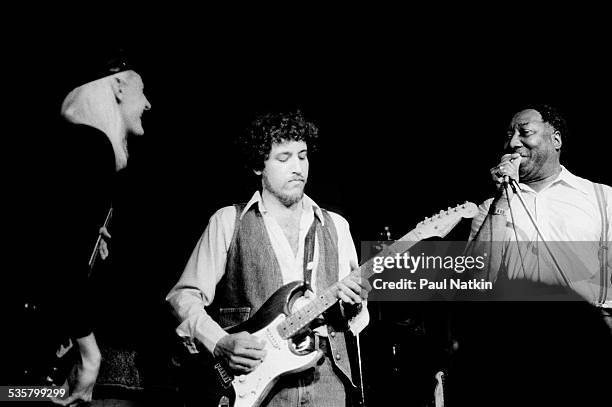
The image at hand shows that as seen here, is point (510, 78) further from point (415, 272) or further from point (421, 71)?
point (415, 272)

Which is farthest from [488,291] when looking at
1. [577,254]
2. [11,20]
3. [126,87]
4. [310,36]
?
[11,20]

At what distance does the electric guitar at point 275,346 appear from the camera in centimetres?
269

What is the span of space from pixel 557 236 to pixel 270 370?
5.25 feet

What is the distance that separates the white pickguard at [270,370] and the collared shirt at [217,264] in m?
0.23

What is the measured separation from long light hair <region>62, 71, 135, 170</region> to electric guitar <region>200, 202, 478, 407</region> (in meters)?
1.01

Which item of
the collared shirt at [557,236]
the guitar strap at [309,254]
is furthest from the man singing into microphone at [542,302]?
the guitar strap at [309,254]

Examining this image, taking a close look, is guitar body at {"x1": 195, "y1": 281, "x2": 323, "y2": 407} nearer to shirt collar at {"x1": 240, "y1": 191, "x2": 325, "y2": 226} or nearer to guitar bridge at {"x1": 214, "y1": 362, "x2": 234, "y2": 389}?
guitar bridge at {"x1": 214, "y1": 362, "x2": 234, "y2": 389}

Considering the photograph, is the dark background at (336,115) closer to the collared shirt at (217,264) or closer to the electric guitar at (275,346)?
the collared shirt at (217,264)

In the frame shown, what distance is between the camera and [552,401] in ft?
9.64

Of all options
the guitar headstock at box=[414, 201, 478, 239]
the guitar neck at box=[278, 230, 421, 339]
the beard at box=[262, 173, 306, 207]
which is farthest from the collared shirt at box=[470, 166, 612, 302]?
the beard at box=[262, 173, 306, 207]

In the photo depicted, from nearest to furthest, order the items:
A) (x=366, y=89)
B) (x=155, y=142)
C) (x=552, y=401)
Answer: (x=552, y=401) → (x=155, y=142) → (x=366, y=89)

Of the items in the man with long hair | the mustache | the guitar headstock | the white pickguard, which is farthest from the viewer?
the mustache

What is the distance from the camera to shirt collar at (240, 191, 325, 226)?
301 cm

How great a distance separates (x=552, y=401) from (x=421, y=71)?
1942mm
